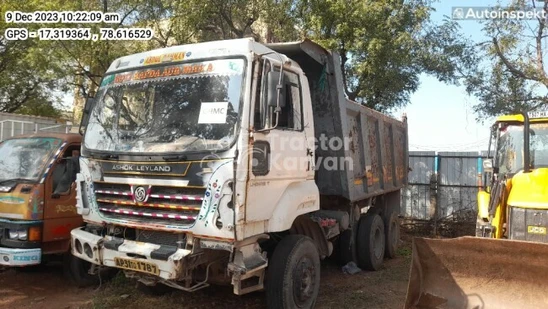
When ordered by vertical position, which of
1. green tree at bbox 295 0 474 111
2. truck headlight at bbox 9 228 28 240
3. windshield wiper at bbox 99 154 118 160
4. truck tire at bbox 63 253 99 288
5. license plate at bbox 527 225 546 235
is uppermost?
green tree at bbox 295 0 474 111

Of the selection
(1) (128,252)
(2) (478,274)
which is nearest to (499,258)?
(2) (478,274)

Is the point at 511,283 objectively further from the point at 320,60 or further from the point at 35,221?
the point at 35,221

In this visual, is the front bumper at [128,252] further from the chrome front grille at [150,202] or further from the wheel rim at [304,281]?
the wheel rim at [304,281]

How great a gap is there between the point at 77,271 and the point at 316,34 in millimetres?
7707

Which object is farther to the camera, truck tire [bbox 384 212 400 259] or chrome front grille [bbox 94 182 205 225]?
truck tire [bbox 384 212 400 259]

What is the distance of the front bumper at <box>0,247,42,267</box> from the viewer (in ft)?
16.5

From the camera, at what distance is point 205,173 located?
3953 mm

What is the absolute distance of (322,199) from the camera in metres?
6.14

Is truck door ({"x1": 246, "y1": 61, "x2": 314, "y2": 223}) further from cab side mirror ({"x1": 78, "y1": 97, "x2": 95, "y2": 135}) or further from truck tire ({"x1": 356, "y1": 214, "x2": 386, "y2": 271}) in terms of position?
truck tire ({"x1": 356, "y1": 214, "x2": 386, "y2": 271})

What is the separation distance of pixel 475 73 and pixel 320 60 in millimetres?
8839

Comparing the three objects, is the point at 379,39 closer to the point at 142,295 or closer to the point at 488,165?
the point at 488,165

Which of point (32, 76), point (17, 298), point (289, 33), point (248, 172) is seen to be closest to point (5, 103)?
point (32, 76)

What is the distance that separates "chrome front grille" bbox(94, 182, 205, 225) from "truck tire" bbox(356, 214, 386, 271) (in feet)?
12.8

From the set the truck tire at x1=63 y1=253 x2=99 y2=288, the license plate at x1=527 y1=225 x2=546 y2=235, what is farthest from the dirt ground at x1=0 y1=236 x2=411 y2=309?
the license plate at x1=527 y1=225 x2=546 y2=235
